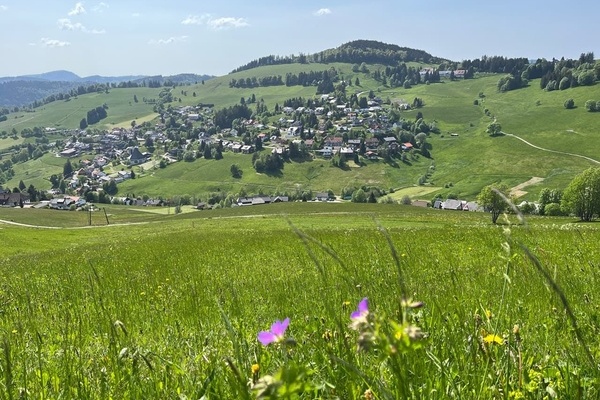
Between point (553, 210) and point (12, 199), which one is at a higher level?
point (553, 210)

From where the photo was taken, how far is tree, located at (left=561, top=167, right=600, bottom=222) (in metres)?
64.5

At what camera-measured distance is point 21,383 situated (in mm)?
3572

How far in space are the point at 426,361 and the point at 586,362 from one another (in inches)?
46.6

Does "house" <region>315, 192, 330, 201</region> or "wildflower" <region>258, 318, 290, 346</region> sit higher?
"wildflower" <region>258, 318, 290, 346</region>

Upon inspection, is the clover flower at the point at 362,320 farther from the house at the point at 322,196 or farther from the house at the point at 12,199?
the house at the point at 12,199

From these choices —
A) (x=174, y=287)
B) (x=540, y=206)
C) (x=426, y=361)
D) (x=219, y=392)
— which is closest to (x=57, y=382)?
(x=219, y=392)

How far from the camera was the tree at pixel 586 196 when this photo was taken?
64.5 metres

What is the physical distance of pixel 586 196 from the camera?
6288 centimetres

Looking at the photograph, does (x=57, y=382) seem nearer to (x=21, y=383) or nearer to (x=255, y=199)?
(x=21, y=383)

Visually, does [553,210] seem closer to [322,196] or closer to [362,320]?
[362,320]

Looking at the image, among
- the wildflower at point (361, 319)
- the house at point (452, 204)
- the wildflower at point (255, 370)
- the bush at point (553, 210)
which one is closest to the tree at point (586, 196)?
the bush at point (553, 210)

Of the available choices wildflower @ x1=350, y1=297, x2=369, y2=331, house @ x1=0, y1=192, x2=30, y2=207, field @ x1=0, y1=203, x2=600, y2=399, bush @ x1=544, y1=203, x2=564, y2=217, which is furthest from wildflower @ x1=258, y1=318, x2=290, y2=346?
house @ x1=0, y1=192, x2=30, y2=207

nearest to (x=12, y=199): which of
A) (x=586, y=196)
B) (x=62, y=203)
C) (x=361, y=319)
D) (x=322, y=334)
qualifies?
(x=62, y=203)

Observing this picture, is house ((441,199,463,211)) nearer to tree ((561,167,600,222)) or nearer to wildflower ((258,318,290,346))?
tree ((561,167,600,222))
